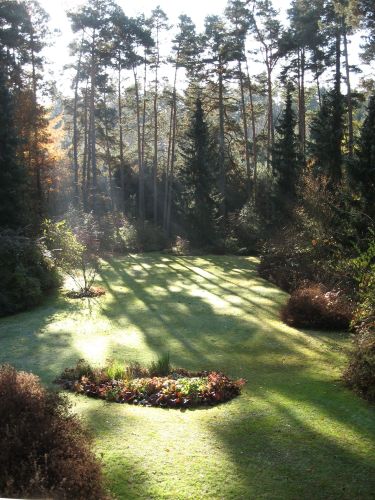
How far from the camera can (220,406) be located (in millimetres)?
7809

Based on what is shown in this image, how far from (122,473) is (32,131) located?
91.6ft

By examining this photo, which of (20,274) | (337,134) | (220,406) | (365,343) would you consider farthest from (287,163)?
(220,406)

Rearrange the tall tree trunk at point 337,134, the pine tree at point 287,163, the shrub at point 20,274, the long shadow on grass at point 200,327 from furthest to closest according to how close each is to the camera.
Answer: the pine tree at point 287,163, the tall tree trunk at point 337,134, the shrub at point 20,274, the long shadow on grass at point 200,327

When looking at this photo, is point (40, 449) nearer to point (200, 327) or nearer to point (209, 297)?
point (200, 327)

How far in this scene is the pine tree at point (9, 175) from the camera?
2105 centimetres

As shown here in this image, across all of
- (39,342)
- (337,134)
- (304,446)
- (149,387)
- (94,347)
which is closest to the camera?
(304,446)

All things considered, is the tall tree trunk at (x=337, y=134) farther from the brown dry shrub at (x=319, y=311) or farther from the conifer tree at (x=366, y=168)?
the brown dry shrub at (x=319, y=311)

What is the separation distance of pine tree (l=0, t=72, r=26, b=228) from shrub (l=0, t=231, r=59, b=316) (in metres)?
3.42

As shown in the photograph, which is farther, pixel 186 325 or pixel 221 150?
pixel 221 150

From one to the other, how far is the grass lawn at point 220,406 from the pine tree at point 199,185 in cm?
1537

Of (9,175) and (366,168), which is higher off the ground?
(9,175)

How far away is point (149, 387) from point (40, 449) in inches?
153

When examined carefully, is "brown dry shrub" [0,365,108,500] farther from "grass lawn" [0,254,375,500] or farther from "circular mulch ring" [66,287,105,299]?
"circular mulch ring" [66,287,105,299]

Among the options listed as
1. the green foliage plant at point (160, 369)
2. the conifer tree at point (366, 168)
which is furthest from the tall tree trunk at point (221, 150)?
the green foliage plant at point (160, 369)
